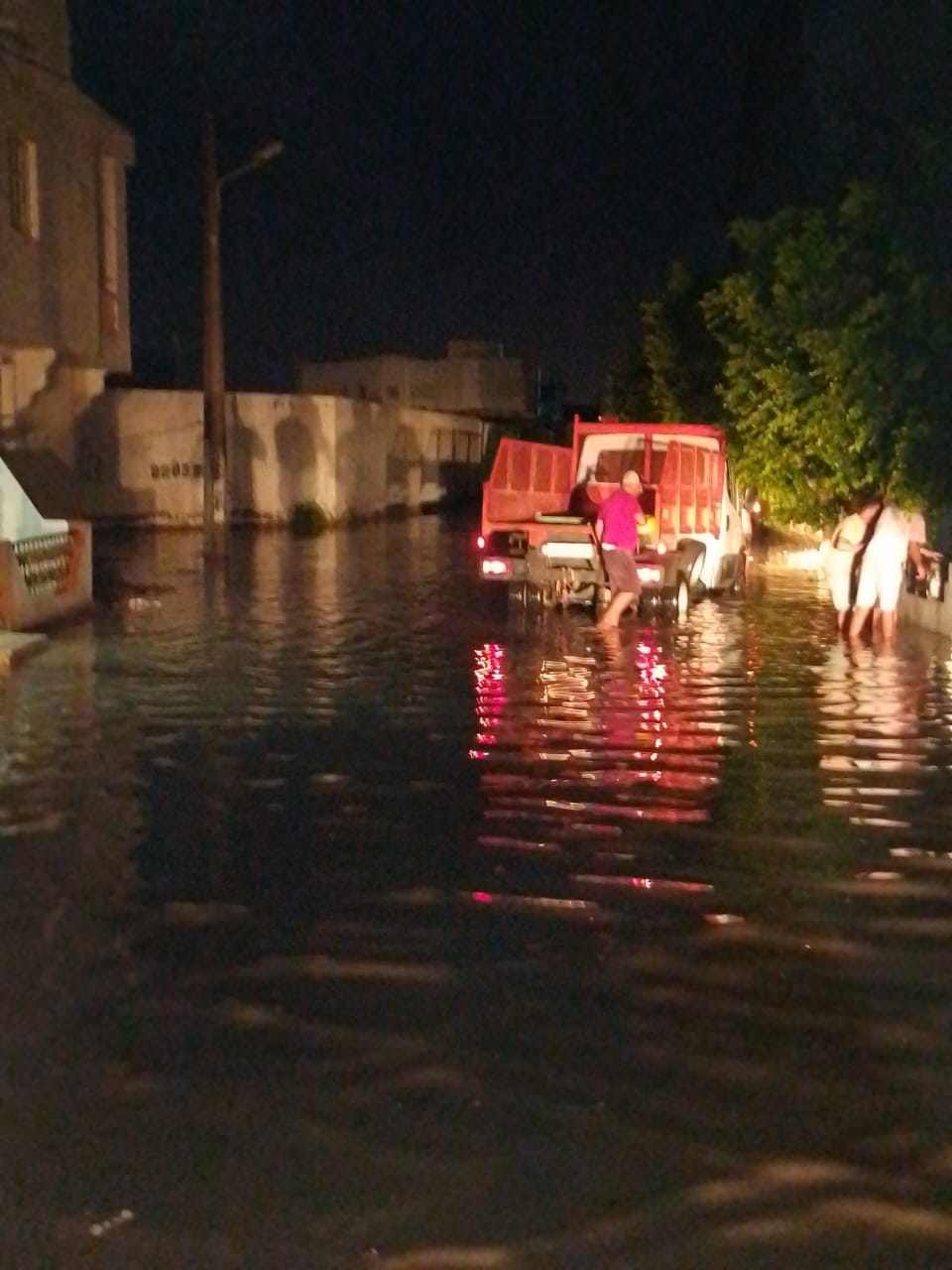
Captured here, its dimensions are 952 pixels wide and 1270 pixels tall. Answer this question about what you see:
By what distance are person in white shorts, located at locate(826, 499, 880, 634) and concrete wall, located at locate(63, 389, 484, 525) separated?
18.5 meters

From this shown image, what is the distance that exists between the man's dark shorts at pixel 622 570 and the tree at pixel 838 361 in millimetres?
3159

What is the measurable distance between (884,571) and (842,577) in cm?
86

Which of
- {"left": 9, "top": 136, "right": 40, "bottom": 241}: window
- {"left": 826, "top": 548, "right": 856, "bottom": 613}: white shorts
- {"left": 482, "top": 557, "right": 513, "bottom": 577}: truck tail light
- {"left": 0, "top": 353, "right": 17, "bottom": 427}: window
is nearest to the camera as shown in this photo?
{"left": 826, "top": 548, "right": 856, "bottom": 613}: white shorts

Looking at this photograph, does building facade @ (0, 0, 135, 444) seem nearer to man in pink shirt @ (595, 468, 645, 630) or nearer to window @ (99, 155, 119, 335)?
window @ (99, 155, 119, 335)

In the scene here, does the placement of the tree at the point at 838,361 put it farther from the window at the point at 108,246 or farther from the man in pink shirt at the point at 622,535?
the window at the point at 108,246

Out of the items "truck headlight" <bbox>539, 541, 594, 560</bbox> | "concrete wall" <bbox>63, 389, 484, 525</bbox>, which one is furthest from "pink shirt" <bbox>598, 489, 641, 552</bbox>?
"concrete wall" <bbox>63, 389, 484, 525</bbox>

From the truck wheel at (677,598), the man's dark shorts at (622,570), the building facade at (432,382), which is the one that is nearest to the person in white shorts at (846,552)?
the truck wheel at (677,598)

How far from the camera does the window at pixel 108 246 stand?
29938 millimetres

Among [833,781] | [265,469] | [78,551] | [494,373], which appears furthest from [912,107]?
[494,373]

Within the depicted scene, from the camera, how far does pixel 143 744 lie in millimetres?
11688

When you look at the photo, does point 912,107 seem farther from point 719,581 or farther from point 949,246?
point 719,581

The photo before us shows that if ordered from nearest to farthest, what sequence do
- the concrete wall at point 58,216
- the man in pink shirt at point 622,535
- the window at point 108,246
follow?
the man in pink shirt at point 622,535 → the concrete wall at point 58,216 → the window at point 108,246

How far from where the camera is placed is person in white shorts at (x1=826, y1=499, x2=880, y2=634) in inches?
705

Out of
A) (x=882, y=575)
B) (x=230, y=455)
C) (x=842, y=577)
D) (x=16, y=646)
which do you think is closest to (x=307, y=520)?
(x=230, y=455)
